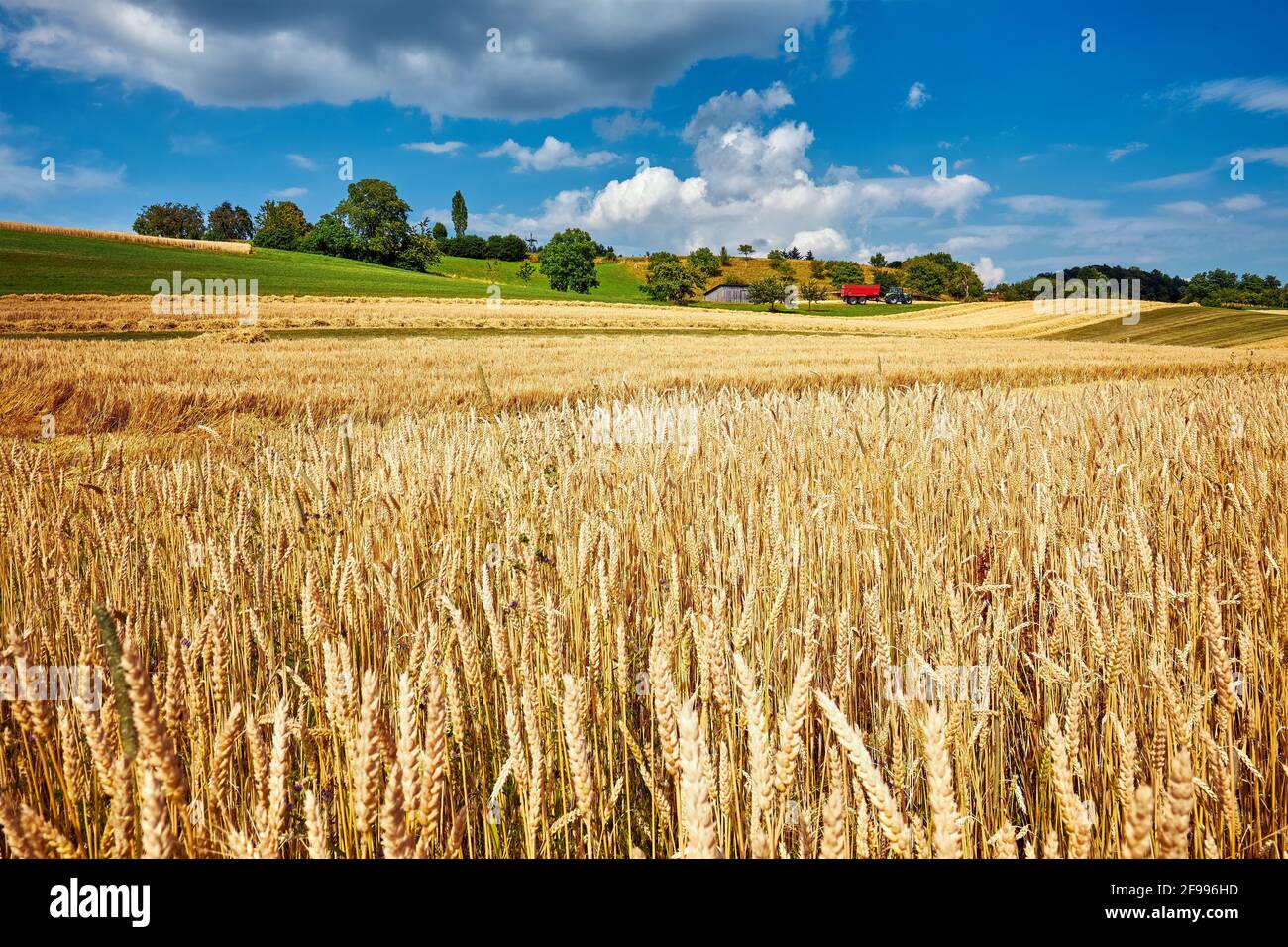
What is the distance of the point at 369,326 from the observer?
30797 mm

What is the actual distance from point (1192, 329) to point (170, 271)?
241ft

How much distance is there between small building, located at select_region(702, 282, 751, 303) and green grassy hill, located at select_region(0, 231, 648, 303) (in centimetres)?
5025

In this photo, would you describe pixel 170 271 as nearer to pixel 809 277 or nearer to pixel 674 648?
pixel 674 648

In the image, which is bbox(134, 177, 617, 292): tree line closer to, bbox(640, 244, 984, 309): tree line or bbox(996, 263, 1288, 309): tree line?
bbox(640, 244, 984, 309): tree line

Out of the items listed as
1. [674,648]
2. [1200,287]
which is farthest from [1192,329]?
[674,648]

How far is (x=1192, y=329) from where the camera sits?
4503 cm

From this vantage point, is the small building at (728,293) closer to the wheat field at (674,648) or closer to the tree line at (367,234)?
the tree line at (367,234)

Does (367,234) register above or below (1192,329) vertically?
above

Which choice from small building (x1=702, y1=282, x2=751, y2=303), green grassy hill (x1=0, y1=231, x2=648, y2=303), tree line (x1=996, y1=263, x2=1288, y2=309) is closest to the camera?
green grassy hill (x1=0, y1=231, x2=648, y2=303)

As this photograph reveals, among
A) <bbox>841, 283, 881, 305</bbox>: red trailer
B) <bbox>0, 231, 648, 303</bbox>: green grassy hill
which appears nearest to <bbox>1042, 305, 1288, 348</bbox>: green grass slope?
<bbox>0, 231, 648, 303</bbox>: green grassy hill

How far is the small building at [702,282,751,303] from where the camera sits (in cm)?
12000

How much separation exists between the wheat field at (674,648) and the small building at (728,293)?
119 meters
